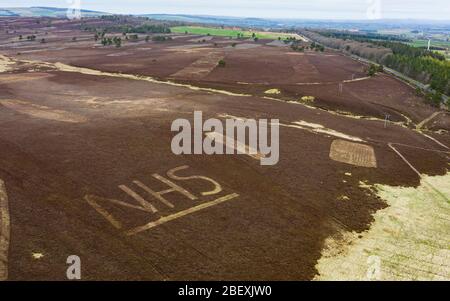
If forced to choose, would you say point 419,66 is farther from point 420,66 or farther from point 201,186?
point 201,186

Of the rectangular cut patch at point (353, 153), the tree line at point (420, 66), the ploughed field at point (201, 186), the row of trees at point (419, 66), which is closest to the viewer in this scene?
the ploughed field at point (201, 186)

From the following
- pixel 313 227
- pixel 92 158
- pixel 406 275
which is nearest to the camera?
pixel 406 275

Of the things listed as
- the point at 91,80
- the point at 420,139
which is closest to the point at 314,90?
the point at 420,139

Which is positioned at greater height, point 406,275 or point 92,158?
point 92,158

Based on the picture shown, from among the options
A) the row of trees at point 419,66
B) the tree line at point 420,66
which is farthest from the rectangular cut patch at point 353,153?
the row of trees at point 419,66

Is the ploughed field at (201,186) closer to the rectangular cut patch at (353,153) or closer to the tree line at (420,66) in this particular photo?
the rectangular cut patch at (353,153)

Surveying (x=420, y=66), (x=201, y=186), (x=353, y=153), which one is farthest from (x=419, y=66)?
(x=201, y=186)
